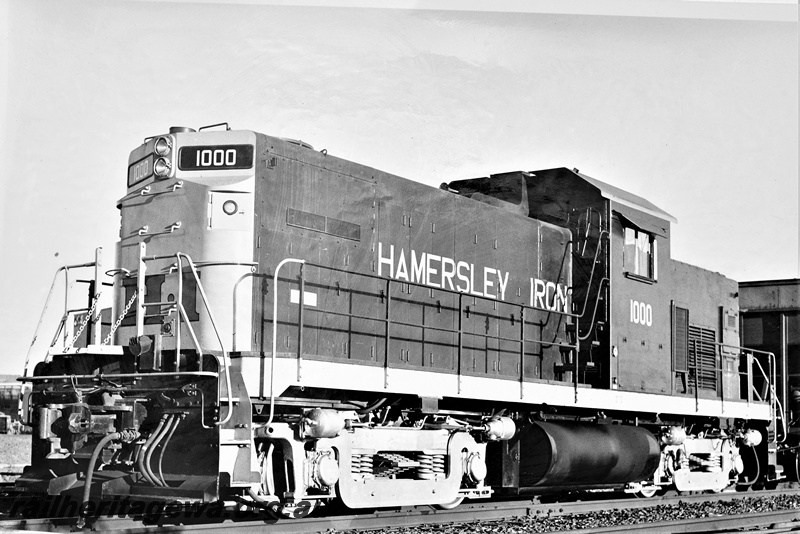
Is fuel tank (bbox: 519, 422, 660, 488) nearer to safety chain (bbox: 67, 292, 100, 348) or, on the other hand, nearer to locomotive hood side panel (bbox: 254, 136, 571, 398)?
locomotive hood side panel (bbox: 254, 136, 571, 398)

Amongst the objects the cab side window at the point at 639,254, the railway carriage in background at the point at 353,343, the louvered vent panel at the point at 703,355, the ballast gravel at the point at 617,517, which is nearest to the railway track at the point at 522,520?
the ballast gravel at the point at 617,517

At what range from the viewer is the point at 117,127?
9.78 m

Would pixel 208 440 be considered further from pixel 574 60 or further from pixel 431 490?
pixel 574 60

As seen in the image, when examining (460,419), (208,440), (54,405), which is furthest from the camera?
(460,419)

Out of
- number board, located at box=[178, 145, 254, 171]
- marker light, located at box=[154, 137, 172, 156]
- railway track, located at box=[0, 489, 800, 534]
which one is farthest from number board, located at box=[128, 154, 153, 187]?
railway track, located at box=[0, 489, 800, 534]

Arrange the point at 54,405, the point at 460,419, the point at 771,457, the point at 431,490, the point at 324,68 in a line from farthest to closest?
the point at 771,457, the point at 324,68, the point at 460,419, the point at 431,490, the point at 54,405

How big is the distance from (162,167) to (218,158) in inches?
20.0

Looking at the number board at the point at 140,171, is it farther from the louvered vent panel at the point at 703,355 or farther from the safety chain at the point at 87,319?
the louvered vent panel at the point at 703,355

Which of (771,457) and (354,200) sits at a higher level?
(354,200)

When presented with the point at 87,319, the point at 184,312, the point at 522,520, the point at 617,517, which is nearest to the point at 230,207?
the point at 184,312

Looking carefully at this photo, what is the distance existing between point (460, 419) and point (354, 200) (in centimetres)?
228

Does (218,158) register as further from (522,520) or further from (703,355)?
(703,355)


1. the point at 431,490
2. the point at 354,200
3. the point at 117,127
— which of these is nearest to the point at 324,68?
the point at 354,200

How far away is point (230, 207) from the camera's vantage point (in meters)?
6.97
